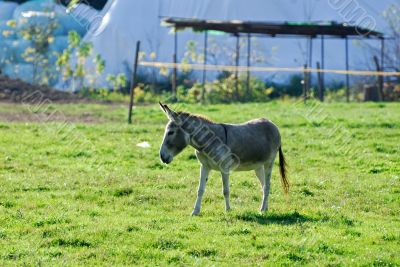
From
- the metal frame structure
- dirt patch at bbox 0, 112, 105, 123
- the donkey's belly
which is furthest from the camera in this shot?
the metal frame structure

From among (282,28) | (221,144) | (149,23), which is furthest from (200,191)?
(149,23)

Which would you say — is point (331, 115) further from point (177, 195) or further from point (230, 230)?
point (230, 230)

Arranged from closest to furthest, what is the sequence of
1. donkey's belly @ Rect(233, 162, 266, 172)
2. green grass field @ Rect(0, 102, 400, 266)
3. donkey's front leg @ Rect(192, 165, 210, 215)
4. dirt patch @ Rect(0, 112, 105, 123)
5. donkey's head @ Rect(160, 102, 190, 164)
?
1. green grass field @ Rect(0, 102, 400, 266)
2. donkey's head @ Rect(160, 102, 190, 164)
3. donkey's front leg @ Rect(192, 165, 210, 215)
4. donkey's belly @ Rect(233, 162, 266, 172)
5. dirt patch @ Rect(0, 112, 105, 123)

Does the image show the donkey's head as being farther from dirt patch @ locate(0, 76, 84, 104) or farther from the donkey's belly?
dirt patch @ locate(0, 76, 84, 104)

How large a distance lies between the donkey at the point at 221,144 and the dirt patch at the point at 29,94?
18.6 m

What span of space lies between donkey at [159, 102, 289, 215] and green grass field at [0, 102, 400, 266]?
0.62 m

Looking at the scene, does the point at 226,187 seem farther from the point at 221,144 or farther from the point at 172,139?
the point at 172,139

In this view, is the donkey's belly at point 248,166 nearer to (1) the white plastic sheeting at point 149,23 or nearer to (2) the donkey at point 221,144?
(2) the donkey at point 221,144

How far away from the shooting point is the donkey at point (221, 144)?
12.3 metres

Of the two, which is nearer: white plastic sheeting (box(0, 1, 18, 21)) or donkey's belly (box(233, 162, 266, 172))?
donkey's belly (box(233, 162, 266, 172))

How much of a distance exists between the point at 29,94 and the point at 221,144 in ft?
66.8

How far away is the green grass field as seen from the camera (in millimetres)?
10164

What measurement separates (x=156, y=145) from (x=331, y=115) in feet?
21.9

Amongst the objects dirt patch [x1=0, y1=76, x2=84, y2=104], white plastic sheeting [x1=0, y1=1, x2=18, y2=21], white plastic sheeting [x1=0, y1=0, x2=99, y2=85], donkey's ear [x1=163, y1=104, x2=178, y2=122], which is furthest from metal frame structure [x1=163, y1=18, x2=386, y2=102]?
donkey's ear [x1=163, y1=104, x2=178, y2=122]
